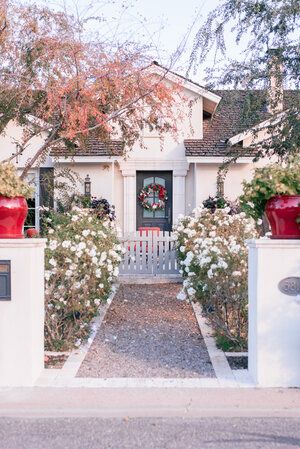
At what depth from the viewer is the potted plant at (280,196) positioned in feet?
20.4

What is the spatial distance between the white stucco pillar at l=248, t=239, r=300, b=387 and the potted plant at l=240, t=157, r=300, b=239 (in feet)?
0.60

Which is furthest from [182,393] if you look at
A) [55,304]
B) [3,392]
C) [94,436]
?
[55,304]

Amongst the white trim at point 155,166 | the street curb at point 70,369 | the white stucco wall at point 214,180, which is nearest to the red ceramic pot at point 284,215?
the street curb at point 70,369

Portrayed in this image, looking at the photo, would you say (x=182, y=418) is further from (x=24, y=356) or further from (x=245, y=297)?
(x=245, y=297)

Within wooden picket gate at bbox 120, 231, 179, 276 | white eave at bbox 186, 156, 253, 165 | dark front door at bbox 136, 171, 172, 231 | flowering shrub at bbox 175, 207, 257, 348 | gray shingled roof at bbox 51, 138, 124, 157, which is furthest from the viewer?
dark front door at bbox 136, 171, 172, 231

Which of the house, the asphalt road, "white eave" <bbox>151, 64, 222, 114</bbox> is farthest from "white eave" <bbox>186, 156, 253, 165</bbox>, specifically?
the asphalt road

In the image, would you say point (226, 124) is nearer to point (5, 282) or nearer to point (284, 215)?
point (284, 215)

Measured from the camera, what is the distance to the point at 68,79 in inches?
410

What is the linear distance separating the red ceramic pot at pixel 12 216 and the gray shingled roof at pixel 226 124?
545 cm

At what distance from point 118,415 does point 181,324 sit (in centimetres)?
426

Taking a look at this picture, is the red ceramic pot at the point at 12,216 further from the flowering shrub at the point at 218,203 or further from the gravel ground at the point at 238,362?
the flowering shrub at the point at 218,203

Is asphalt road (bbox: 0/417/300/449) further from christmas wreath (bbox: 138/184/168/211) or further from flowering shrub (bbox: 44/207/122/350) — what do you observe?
christmas wreath (bbox: 138/184/168/211)

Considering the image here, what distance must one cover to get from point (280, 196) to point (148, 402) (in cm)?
235

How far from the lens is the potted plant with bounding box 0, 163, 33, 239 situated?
627 centimetres
